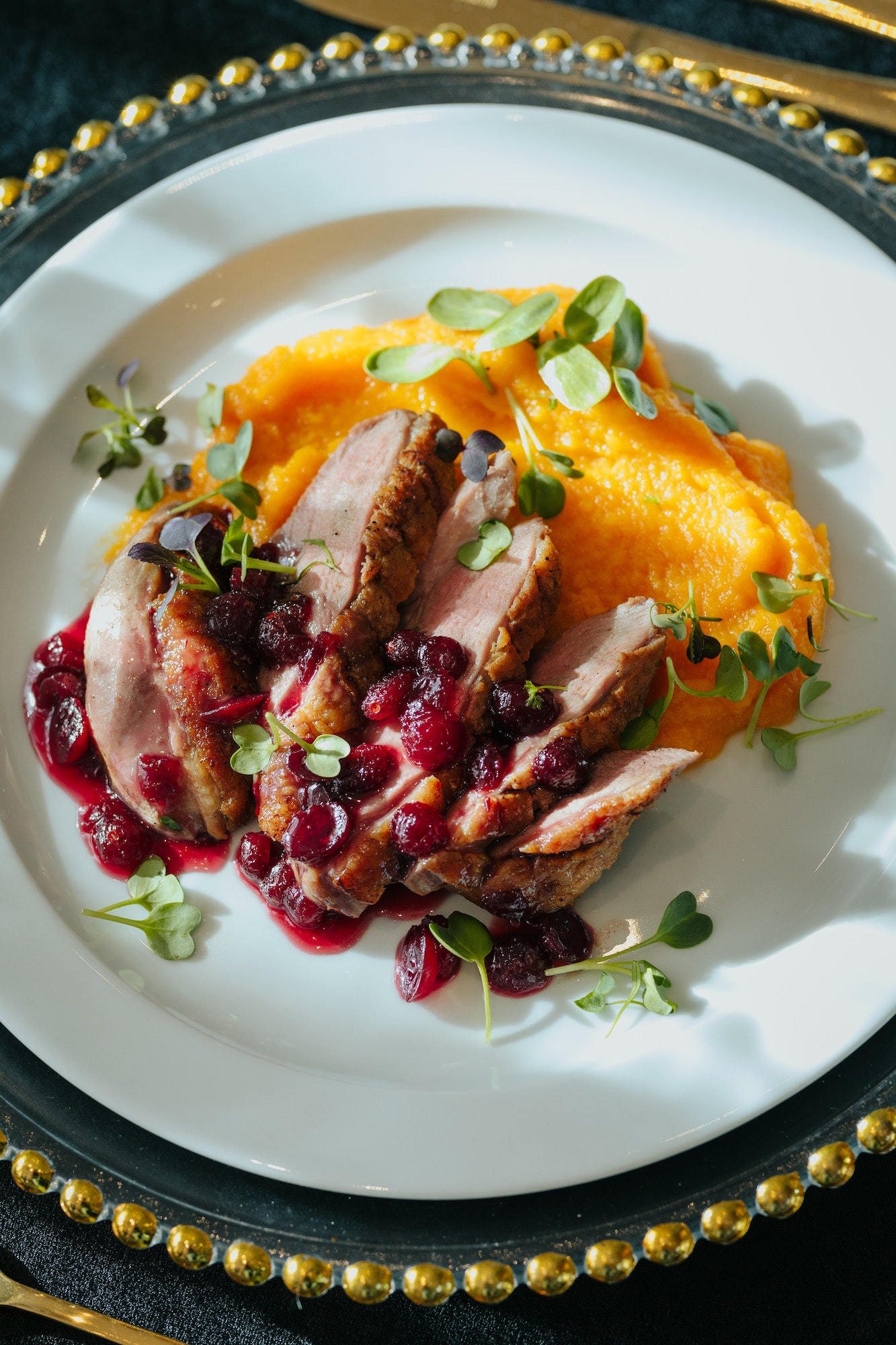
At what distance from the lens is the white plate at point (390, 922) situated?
3258 mm

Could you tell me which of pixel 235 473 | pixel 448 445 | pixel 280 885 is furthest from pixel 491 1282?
pixel 235 473

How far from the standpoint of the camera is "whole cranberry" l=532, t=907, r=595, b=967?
3.42 m

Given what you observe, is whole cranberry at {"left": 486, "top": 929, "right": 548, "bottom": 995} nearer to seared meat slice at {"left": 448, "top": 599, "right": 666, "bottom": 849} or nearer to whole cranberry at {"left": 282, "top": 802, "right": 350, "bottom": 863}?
seared meat slice at {"left": 448, "top": 599, "right": 666, "bottom": 849}

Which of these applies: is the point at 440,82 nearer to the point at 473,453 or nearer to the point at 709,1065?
the point at 473,453

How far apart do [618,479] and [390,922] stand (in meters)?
1.69

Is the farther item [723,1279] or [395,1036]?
[395,1036]

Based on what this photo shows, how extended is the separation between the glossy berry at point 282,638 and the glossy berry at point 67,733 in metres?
0.71

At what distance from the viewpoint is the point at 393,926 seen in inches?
140

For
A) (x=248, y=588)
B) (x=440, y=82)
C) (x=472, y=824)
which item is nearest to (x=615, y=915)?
(x=472, y=824)

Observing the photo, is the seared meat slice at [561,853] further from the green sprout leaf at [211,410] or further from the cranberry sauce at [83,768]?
the green sprout leaf at [211,410]

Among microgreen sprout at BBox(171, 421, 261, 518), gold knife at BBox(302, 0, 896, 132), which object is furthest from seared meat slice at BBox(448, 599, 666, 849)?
gold knife at BBox(302, 0, 896, 132)

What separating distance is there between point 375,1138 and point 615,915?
1.00 meters

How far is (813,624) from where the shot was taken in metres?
3.74

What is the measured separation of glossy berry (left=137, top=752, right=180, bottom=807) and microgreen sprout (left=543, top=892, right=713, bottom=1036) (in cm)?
134
